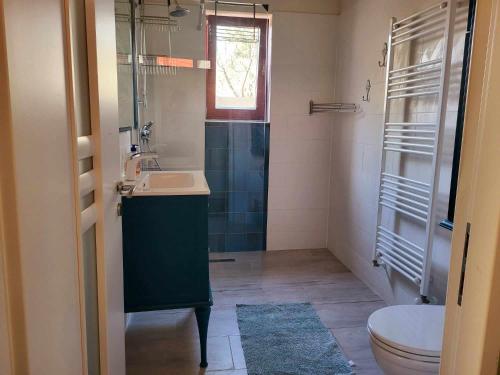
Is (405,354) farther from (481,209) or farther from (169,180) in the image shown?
(169,180)

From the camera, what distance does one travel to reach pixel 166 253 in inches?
79.0

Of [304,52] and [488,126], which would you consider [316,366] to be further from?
[304,52]

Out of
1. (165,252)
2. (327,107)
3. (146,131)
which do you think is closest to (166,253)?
(165,252)

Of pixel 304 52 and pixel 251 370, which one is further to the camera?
pixel 304 52

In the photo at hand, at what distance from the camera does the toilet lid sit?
4.81ft

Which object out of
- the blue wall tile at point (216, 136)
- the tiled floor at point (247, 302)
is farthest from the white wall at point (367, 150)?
the blue wall tile at point (216, 136)

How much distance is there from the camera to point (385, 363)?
1548 mm

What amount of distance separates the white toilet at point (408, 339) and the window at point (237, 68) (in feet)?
7.76

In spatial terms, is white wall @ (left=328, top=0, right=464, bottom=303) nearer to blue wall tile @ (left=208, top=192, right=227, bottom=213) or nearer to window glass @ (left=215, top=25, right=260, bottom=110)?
window glass @ (left=215, top=25, right=260, bottom=110)

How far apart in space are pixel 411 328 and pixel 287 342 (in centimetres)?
88

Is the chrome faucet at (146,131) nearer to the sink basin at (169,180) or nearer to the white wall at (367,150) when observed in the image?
the sink basin at (169,180)

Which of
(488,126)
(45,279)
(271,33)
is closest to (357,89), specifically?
(271,33)

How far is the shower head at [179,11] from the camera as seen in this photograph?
3117mm

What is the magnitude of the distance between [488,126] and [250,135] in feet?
9.90
